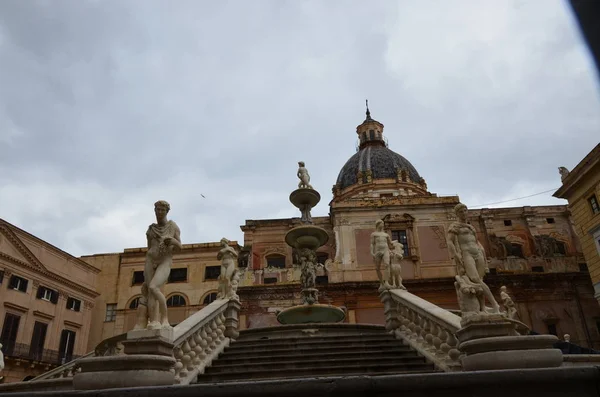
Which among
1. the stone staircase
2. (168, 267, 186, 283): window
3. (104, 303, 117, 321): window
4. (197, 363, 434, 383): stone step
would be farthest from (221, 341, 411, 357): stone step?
(104, 303, 117, 321): window

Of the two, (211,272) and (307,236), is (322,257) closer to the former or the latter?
(211,272)

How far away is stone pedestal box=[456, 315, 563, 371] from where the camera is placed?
632 centimetres

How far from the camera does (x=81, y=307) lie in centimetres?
3725

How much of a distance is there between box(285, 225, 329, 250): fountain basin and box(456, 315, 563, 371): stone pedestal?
9.40 metres

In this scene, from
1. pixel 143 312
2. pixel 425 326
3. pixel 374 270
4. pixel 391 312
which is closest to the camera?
pixel 143 312

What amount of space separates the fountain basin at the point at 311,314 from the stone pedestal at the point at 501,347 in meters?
7.57

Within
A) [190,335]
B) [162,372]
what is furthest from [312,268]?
[162,372]

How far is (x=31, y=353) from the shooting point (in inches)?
1222

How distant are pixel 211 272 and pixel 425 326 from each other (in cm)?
3316

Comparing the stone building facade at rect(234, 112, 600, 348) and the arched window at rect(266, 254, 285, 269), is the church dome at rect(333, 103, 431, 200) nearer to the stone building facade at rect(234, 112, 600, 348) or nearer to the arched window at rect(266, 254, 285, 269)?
the stone building facade at rect(234, 112, 600, 348)

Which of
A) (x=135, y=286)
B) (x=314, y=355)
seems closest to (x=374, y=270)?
(x=135, y=286)

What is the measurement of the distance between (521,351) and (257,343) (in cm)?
607

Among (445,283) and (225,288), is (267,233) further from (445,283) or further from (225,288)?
(225,288)

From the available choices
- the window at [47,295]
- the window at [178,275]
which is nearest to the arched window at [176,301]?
the window at [178,275]
